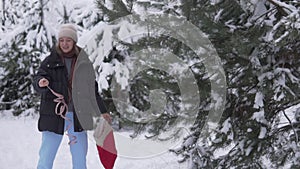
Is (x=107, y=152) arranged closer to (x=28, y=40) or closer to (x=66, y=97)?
(x=66, y=97)

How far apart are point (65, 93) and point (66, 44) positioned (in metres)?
0.40

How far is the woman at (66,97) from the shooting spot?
132 inches

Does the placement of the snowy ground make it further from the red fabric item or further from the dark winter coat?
the dark winter coat

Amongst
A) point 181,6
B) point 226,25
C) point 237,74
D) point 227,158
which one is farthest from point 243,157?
point 181,6

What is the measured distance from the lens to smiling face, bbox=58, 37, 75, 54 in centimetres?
341

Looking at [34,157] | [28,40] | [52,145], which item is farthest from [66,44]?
[28,40]

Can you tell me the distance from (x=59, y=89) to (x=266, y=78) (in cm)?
163

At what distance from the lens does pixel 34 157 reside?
5.64 metres

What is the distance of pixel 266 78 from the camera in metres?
2.94

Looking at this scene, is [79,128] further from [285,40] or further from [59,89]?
[285,40]

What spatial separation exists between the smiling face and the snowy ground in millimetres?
1345

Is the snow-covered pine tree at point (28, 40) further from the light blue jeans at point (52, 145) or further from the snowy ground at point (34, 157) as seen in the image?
the light blue jeans at point (52, 145)

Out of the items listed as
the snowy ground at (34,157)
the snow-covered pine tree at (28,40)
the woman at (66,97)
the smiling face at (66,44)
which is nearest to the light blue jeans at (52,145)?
the woman at (66,97)

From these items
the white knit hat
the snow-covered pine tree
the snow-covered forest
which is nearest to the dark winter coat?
the white knit hat
